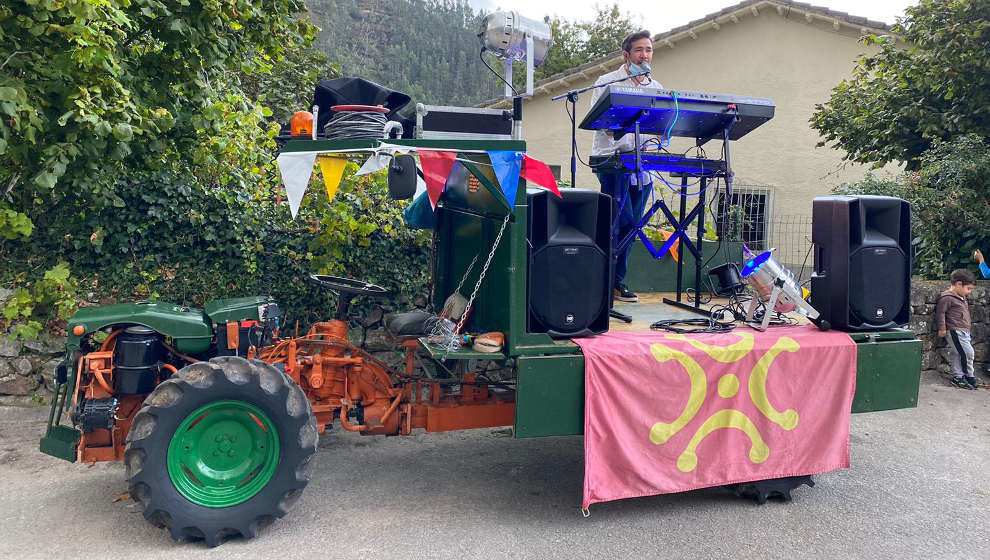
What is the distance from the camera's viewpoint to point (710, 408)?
4.21m

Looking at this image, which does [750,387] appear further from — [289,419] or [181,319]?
[181,319]

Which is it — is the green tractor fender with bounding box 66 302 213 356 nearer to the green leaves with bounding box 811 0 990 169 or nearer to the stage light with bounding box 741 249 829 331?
the stage light with bounding box 741 249 829 331

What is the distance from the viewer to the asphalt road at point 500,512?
375 centimetres

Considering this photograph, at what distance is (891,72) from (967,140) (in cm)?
205

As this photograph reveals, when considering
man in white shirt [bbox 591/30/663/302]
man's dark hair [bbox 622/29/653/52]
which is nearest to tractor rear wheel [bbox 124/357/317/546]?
man in white shirt [bbox 591/30/663/302]

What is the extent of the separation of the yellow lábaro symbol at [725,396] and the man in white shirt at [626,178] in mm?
1616

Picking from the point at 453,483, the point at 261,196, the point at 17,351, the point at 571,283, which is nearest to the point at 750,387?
the point at 571,283

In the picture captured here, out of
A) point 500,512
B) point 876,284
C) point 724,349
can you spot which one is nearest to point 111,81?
point 500,512

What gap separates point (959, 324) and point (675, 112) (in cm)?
547

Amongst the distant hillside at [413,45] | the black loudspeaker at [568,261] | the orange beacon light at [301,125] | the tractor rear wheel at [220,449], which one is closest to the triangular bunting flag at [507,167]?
the black loudspeaker at [568,261]

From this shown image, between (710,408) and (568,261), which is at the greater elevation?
(568,261)

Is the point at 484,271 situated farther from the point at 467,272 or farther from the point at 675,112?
the point at 675,112

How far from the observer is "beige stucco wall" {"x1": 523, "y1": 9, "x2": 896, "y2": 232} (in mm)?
14352

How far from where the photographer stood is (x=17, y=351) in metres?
5.95
